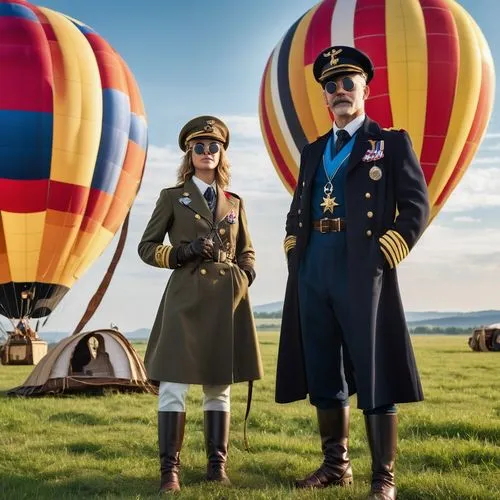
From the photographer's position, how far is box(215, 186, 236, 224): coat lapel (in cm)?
540

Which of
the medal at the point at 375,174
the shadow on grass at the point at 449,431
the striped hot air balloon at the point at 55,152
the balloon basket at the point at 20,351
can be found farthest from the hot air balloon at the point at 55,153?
the medal at the point at 375,174

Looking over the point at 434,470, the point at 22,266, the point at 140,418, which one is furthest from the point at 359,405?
the point at 22,266

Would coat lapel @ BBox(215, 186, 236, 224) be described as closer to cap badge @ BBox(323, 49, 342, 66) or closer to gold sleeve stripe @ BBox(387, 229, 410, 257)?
cap badge @ BBox(323, 49, 342, 66)

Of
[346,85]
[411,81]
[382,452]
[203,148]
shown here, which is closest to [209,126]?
[203,148]

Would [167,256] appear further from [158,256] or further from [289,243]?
[289,243]

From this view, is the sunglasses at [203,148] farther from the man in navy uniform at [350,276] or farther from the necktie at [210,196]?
the man in navy uniform at [350,276]

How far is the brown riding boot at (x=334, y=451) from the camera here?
4949 millimetres

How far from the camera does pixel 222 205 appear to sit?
5453mm

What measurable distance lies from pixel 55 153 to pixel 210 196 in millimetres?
16477

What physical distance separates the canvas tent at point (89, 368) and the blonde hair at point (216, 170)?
21.2 ft

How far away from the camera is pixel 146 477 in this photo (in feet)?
17.7

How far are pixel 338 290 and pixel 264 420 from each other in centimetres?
383

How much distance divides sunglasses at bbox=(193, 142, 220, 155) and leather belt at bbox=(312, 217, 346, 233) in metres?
0.97

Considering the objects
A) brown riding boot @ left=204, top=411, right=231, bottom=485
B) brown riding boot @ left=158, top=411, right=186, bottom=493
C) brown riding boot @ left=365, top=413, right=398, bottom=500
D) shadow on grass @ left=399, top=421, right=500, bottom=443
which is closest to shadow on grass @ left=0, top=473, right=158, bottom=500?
brown riding boot @ left=158, top=411, right=186, bottom=493
